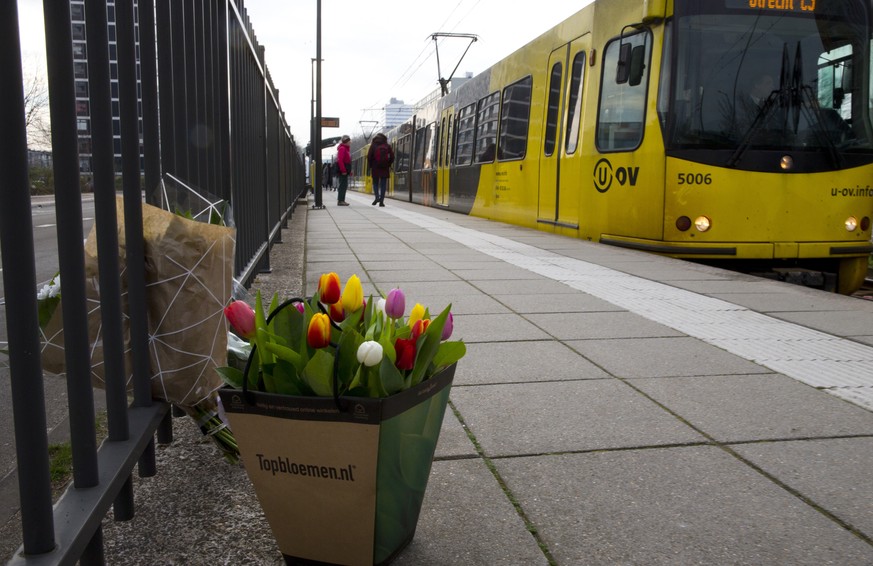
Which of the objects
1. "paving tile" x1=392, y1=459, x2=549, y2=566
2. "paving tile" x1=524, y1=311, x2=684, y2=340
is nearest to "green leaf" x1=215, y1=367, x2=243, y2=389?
"paving tile" x1=392, y1=459, x2=549, y2=566

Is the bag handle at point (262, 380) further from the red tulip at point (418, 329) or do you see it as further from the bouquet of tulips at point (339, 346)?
the red tulip at point (418, 329)

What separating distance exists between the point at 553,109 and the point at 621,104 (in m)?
2.81

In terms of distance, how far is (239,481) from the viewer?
2.09 m

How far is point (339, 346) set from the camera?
150 centimetres

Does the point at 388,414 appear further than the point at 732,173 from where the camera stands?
No

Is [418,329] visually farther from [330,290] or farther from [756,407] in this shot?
[756,407]

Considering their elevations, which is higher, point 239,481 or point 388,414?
point 388,414

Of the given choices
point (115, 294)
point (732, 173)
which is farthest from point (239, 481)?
point (732, 173)

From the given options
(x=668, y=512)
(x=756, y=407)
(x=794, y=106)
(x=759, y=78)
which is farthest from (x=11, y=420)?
(x=794, y=106)

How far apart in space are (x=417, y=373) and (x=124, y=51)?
3.51 feet

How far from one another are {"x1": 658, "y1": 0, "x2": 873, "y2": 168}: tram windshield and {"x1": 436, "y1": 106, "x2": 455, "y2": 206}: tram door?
1111 centimetres

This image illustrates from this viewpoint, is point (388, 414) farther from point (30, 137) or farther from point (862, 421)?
point (862, 421)

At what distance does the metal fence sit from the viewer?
117 cm

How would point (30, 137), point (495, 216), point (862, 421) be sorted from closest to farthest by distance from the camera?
point (30, 137) → point (862, 421) → point (495, 216)
